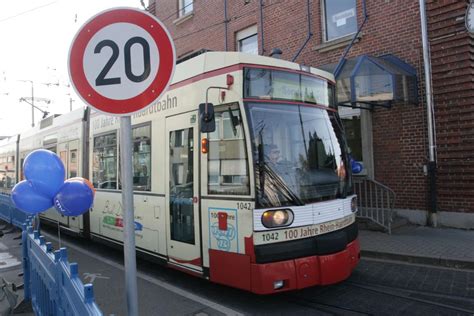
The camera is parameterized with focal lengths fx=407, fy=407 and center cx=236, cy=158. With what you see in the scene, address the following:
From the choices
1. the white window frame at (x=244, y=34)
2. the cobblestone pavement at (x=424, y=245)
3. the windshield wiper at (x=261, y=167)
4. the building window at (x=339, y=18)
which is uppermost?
the white window frame at (x=244, y=34)

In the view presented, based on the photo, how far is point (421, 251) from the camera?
6852 mm

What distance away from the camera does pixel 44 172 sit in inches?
193

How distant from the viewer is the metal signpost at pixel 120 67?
246 cm

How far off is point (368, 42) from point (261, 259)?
25.3 feet

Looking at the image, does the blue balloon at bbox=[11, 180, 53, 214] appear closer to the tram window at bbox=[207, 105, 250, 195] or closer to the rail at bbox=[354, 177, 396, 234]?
the tram window at bbox=[207, 105, 250, 195]

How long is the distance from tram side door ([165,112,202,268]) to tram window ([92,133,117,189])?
1.92m

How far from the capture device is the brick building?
8.53 m

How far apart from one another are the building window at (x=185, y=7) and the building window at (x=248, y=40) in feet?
10.5

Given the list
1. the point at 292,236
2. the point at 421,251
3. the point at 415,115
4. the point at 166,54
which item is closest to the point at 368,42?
the point at 415,115

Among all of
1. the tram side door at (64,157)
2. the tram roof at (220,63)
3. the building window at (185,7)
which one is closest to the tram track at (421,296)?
the tram roof at (220,63)

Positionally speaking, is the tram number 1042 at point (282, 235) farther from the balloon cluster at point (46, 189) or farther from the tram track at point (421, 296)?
the balloon cluster at point (46, 189)

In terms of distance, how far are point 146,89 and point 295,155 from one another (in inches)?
106

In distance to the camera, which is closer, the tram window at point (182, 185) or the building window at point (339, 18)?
the tram window at point (182, 185)

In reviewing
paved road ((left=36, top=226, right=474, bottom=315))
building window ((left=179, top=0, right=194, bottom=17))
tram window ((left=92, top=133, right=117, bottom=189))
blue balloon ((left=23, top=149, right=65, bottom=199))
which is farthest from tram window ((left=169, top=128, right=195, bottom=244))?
building window ((left=179, top=0, right=194, bottom=17))
